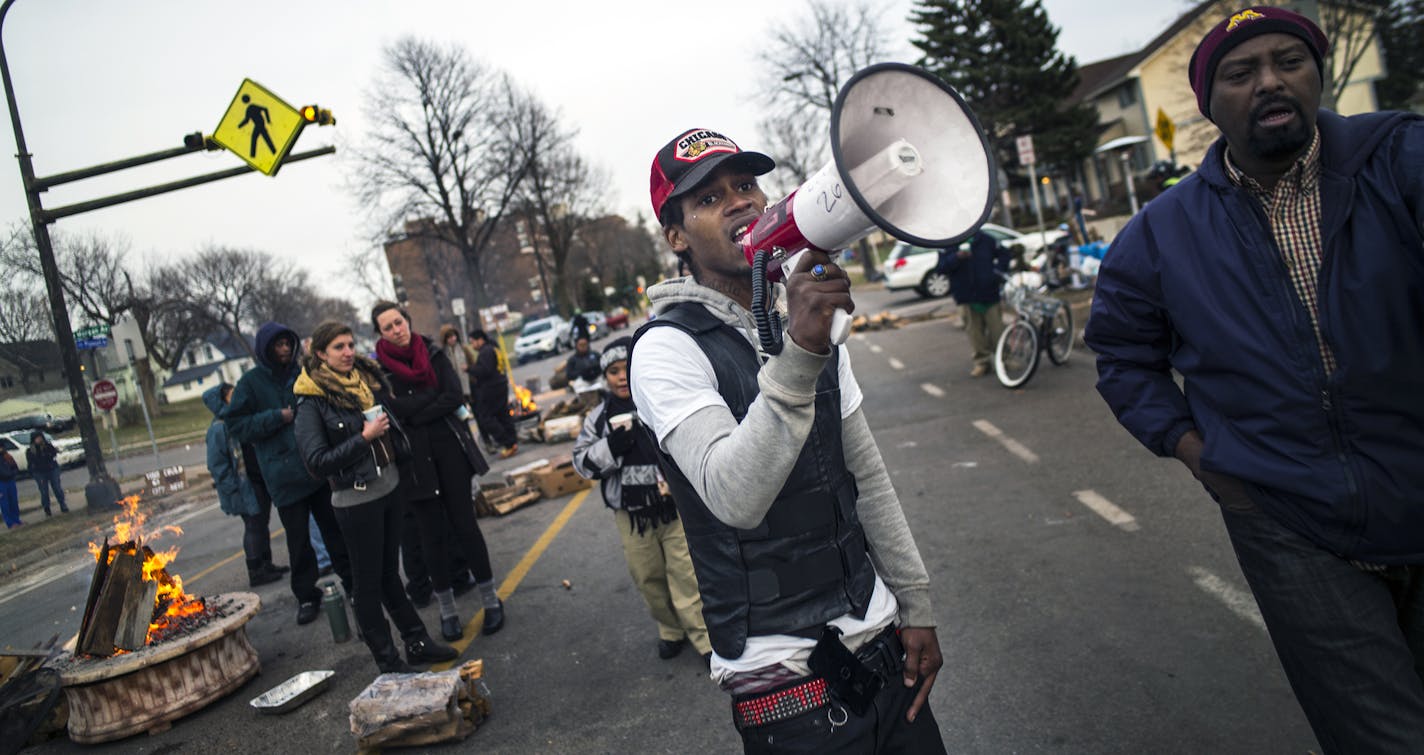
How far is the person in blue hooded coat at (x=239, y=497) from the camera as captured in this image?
23.0 ft

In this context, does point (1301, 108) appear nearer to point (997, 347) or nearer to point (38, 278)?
point (38, 278)

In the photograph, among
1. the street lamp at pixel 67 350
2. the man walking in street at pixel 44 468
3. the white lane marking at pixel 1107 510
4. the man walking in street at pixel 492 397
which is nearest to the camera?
the white lane marking at pixel 1107 510

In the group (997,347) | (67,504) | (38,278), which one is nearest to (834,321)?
(67,504)

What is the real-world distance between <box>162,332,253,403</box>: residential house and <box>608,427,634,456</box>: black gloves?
195 feet

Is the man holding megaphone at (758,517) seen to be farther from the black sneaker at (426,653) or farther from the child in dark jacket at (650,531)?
the black sneaker at (426,653)

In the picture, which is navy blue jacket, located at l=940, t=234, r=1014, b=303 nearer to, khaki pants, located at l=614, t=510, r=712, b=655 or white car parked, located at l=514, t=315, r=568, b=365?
khaki pants, located at l=614, t=510, r=712, b=655

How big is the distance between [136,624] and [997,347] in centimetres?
816

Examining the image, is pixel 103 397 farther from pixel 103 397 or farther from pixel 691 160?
pixel 691 160

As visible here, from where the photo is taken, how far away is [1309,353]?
5.92 ft

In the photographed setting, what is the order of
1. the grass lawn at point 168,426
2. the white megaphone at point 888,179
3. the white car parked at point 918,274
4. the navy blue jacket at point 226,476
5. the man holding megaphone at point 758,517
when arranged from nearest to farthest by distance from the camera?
the white megaphone at point 888,179, the man holding megaphone at point 758,517, the navy blue jacket at point 226,476, the grass lawn at point 168,426, the white car parked at point 918,274

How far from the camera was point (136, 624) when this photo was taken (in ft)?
15.2

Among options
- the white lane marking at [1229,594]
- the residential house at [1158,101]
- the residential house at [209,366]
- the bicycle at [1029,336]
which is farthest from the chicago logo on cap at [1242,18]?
the residential house at [209,366]

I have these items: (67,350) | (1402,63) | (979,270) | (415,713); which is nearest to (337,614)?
(415,713)

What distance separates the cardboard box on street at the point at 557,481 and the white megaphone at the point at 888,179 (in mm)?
7648
